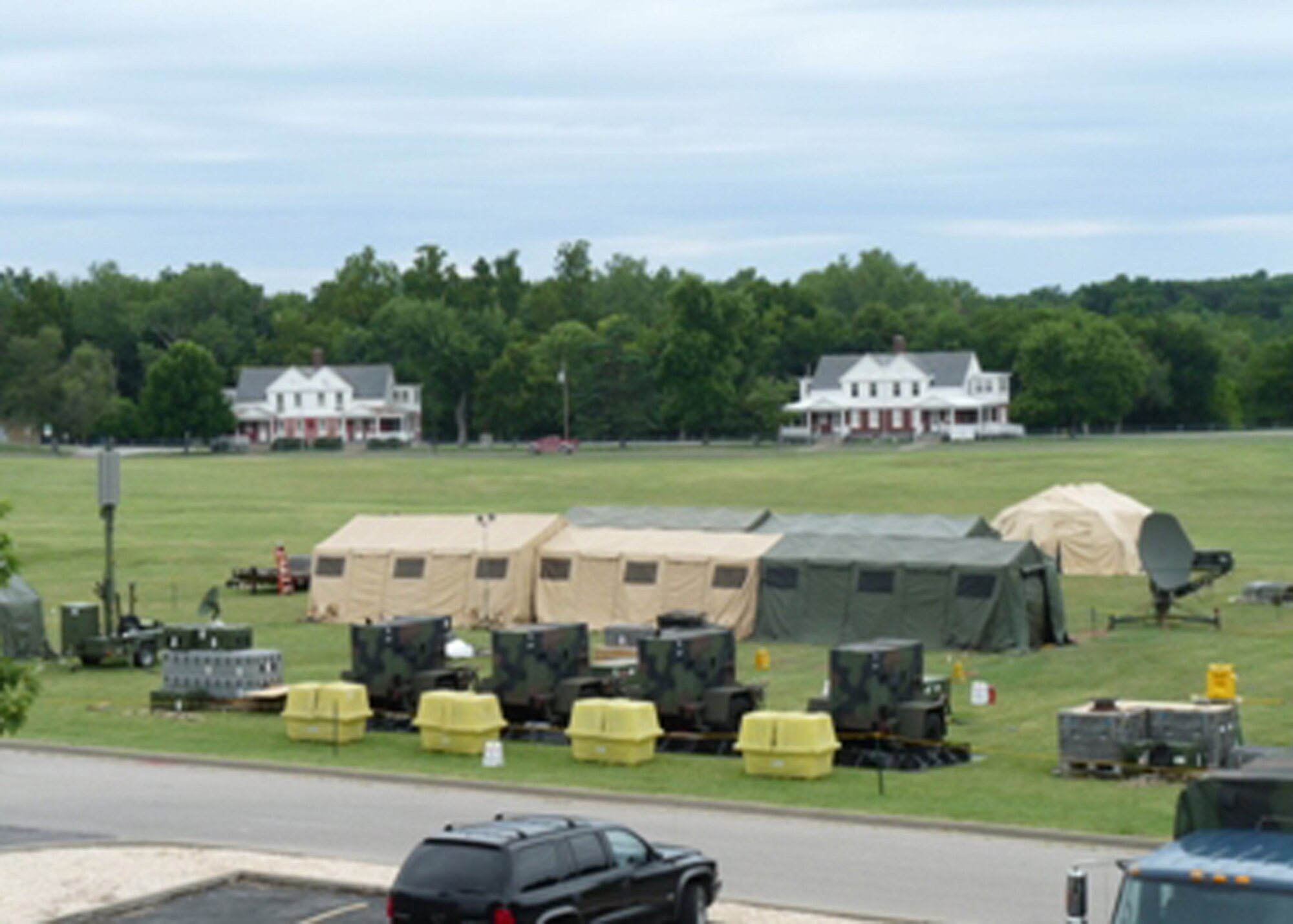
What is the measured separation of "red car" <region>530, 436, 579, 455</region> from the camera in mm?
132500

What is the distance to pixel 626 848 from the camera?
1648cm

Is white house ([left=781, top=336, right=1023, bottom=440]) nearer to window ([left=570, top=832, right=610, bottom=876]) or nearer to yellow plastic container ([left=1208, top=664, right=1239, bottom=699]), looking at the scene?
yellow plastic container ([left=1208, top=664, right=1239, bottom=699])

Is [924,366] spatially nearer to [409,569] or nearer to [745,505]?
[745,505]

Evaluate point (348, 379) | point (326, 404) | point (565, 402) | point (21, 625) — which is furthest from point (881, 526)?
point (348, 379)

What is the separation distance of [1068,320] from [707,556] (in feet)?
369

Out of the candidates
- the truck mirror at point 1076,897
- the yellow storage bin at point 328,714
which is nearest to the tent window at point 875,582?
the yellow storage bin at point 328,714

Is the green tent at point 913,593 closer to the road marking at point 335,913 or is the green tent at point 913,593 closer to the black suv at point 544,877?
the road marking at point 335,913

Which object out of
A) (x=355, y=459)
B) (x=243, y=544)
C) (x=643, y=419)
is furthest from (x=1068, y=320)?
(x=243, y=544)

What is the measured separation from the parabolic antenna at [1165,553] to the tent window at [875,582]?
5798 mm

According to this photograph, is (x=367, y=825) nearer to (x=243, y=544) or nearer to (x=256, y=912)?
(x=256, y=912)

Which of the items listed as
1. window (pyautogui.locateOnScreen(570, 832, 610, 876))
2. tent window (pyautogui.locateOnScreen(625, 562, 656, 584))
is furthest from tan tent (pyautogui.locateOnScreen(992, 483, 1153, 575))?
window (pyautogui.locateOnScreen(570, 832, 610, 876))

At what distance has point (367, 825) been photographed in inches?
888

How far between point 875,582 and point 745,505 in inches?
1772

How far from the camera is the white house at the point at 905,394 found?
156m
